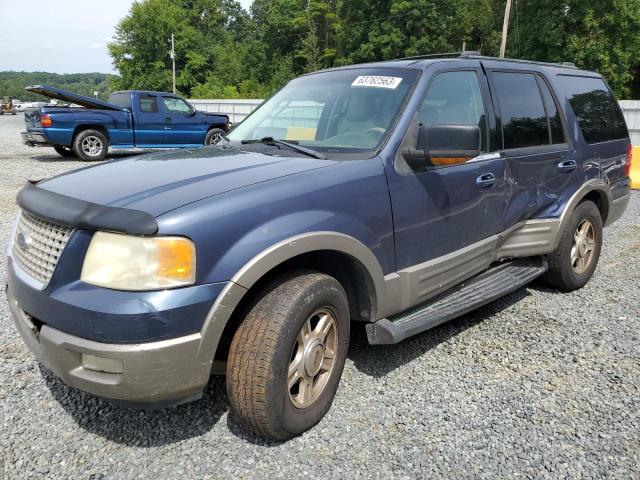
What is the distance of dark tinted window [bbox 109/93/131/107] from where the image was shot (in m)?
14.0

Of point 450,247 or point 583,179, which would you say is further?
point 583,179

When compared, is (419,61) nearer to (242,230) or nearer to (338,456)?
(242,230)

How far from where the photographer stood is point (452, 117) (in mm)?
3504

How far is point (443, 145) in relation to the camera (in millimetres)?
2910

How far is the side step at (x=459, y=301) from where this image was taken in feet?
9.63

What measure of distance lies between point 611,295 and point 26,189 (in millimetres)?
4563

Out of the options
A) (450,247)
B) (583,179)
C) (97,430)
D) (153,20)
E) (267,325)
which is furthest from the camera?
(153,20)

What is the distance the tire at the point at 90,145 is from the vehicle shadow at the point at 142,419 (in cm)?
1134

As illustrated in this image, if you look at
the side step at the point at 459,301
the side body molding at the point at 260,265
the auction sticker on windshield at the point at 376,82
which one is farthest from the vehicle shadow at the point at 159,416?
the auction sticker on windshield at the point at 376,82

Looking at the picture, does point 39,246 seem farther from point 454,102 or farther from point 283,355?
point 454,102

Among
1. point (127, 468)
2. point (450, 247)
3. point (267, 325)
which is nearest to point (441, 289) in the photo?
point (450, 247)

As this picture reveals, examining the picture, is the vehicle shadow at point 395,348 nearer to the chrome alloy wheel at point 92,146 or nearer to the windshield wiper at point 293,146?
the windshield wiper at point 293,146

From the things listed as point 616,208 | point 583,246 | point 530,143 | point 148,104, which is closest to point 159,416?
point 530,143

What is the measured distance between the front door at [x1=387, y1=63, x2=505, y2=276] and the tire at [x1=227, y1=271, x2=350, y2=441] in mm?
630
